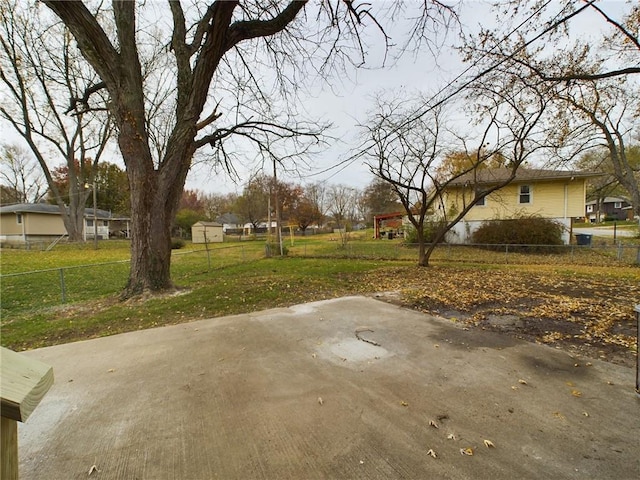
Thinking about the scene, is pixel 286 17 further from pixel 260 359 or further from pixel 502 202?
pixel 502 202

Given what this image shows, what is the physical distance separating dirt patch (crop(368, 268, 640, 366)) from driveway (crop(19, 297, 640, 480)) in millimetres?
537

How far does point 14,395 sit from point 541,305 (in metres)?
6.82

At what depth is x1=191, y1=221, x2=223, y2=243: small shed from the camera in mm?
32531

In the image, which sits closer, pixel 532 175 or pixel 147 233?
pixel 147 233

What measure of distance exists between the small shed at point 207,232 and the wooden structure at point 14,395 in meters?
32.5

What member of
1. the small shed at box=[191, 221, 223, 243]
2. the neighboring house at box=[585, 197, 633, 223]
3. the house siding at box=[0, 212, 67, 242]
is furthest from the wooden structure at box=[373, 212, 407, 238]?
the neighboring house at box=[585, 197, 633, 223]

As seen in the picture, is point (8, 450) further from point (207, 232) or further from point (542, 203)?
point (207, 232)

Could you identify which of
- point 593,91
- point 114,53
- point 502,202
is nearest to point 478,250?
point 502,202

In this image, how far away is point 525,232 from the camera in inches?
603

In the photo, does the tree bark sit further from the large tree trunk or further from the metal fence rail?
the metal fence rail

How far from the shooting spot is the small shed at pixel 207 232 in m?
32.5

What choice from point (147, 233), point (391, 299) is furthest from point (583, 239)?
→ point (147, 233)

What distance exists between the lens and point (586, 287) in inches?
274

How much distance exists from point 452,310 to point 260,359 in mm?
3611
